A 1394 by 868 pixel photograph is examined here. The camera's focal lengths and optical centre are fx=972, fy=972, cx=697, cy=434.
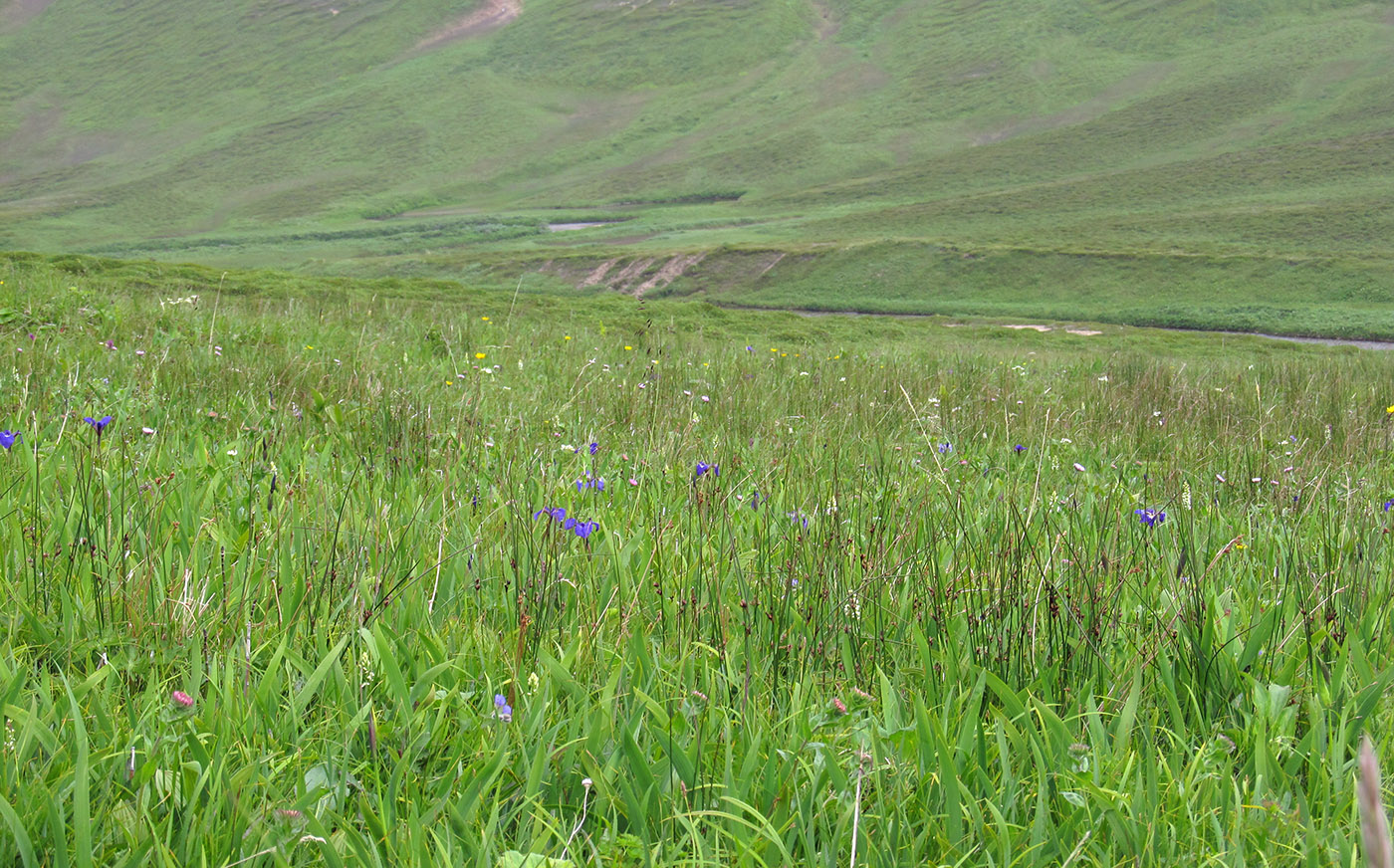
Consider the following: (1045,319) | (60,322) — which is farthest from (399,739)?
(1045,319)

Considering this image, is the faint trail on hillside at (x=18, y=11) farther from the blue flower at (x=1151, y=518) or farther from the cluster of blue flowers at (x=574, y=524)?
the blue flower at (x=1151, y=518)

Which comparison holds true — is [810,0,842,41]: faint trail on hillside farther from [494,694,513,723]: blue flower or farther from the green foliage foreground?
[494,694,513,723]: blue flower

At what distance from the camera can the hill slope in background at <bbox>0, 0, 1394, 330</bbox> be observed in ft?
205

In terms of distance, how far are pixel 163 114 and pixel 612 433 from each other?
175843mm

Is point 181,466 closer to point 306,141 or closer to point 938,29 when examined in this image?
point 306,141

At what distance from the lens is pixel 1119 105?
4715 inches

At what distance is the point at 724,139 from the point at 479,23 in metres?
74.7

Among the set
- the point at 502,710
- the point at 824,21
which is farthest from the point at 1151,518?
the point at 824,21

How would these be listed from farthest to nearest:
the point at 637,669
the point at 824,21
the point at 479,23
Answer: the point at 479,23
the point at 824,21
the point at 637,669

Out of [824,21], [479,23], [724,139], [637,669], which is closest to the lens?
[637,669]

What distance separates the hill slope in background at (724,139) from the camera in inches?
2459

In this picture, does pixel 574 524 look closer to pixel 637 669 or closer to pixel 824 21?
pixel 637 669

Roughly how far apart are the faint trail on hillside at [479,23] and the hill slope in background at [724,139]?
56 cm

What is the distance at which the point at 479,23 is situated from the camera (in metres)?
181
